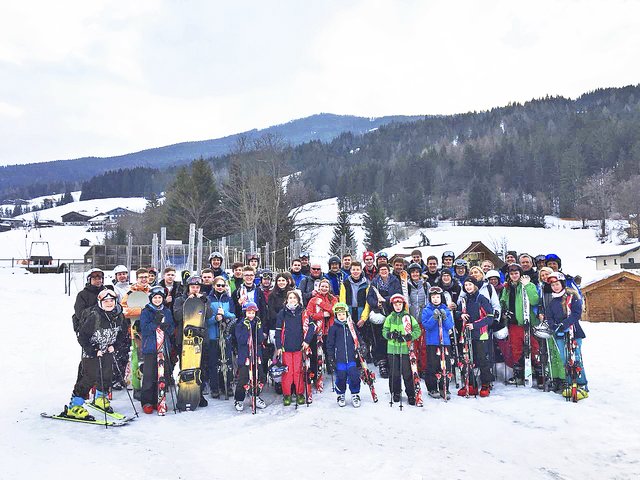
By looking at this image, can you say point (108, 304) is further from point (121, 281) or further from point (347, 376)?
point (347, 376)

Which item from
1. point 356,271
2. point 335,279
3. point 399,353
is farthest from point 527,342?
point 335,279

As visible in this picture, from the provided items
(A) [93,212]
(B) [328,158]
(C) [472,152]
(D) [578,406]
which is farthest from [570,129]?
(A) [93,212]

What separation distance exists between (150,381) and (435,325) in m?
3.73

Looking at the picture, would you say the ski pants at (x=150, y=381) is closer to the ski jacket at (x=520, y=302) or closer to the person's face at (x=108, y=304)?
the person's face at (x=108, y=304)

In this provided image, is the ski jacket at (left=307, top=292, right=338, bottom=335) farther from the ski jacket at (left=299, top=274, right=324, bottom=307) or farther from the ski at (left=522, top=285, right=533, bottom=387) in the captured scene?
the ski at (left=522, top=285, right=533, bottom=387)

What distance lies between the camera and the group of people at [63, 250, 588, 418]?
232 inches

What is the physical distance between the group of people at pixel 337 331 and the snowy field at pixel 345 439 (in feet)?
0.94

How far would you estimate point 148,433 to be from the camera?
510cm

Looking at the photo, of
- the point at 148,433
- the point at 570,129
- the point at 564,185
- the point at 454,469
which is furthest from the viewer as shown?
the point at 570,129

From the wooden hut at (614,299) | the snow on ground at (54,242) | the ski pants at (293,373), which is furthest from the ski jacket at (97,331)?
the snow on ground at (54,242)

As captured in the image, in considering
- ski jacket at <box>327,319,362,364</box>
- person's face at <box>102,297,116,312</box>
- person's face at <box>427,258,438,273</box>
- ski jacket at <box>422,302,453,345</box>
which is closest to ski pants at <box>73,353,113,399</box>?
person's face at <box>102,297,116,312</box>

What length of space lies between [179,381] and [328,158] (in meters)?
113

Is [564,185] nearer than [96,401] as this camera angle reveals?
No

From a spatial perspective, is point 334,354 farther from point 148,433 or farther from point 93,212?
point 93,212
